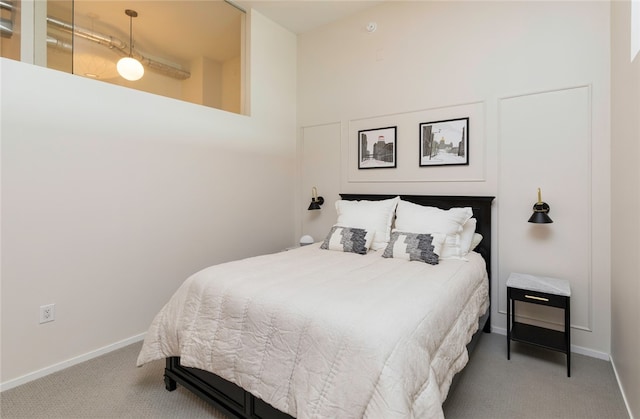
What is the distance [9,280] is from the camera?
80.3 inches

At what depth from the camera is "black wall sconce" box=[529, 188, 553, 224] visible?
7.91 ft

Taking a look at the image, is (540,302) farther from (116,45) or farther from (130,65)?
(116,45)

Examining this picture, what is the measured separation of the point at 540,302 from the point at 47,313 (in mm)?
3386

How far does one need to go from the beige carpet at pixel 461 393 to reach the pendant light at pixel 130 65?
2342mm

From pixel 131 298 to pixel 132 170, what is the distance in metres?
1.04

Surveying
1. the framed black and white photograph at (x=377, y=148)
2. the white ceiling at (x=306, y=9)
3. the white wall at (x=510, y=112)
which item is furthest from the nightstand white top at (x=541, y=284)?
the white ceiling at (x=306, y=9)

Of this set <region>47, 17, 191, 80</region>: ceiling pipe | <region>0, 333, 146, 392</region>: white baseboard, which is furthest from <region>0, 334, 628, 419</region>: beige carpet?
<region>47, 17, 191, 80</region>: ceiling pipe

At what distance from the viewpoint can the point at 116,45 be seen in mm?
2965

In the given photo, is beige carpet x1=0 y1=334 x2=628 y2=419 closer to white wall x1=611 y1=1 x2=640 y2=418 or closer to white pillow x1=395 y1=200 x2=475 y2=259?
white wall x1=611 y1=1 x2=640 y2=418

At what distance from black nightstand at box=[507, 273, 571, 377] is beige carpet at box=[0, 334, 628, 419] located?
0.16 meters

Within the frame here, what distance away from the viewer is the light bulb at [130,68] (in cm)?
283

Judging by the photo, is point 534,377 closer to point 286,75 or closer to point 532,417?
point 532,417

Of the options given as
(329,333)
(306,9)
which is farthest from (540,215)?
(306,9)

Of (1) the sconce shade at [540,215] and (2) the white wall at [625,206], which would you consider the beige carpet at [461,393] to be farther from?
(1) the sconce shade at [540,215]
